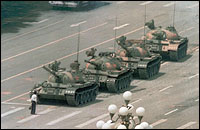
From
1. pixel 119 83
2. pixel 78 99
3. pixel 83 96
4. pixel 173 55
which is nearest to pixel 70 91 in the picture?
pixel 78 99

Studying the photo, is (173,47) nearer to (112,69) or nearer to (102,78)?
(112,69)

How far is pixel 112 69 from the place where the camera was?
94.0 meters

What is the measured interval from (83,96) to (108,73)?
208 inches

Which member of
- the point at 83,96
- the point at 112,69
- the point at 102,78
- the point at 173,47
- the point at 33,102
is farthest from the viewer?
the point at 173,47

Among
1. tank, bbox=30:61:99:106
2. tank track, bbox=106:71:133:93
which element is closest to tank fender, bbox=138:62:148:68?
tank track, bbox=106:71:133:93

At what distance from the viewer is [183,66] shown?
106 m

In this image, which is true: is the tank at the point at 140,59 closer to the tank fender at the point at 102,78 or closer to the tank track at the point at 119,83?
the tank track at the point at 119,83

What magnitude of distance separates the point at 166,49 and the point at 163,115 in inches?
900

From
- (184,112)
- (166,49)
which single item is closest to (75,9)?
(166,49)

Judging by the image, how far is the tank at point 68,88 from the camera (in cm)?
8756

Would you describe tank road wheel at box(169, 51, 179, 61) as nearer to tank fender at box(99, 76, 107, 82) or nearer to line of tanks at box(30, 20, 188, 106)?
line of tanks at box(30, 20, 188, 106)

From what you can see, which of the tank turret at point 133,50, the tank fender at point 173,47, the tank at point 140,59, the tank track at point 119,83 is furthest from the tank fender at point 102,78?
the tank fender at point 173,47

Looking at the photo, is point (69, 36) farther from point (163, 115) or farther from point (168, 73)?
point (163, 115)

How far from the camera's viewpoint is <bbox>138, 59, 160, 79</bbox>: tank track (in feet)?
324
